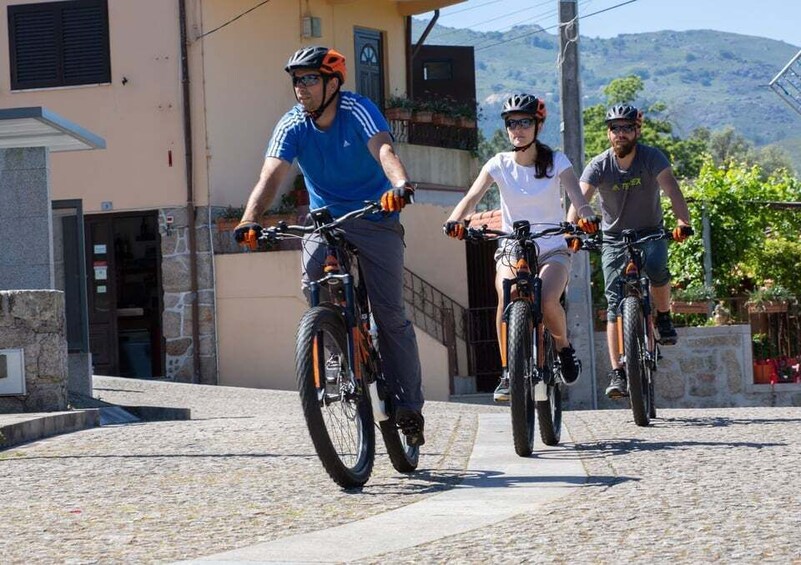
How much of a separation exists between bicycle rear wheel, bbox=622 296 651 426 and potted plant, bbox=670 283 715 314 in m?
10.5

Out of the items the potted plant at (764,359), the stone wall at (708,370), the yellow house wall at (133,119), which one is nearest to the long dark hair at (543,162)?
the stone wall at (708,370)

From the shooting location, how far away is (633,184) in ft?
34.0

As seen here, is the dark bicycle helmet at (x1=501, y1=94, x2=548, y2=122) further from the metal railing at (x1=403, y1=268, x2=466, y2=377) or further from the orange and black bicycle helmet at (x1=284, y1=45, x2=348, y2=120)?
the metal railing at (x1=403, y1=268, x2=466, y2=377)

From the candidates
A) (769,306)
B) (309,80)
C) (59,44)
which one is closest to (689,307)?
(769,306)

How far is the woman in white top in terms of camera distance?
869cm

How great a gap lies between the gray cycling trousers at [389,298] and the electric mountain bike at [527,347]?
3.02ft

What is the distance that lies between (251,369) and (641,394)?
1394 centimetres

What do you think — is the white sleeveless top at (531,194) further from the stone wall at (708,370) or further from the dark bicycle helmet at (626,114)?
the stone wall at (708,370)

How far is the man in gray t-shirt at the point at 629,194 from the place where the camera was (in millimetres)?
10273

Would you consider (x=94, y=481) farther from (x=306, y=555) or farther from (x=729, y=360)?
(x=729, y=360)

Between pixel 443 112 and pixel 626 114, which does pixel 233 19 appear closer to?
pixel 443 112

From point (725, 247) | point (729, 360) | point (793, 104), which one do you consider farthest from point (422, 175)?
point (793, 104)

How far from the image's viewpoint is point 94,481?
7.27 meters

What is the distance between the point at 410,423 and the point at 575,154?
1199 cm
